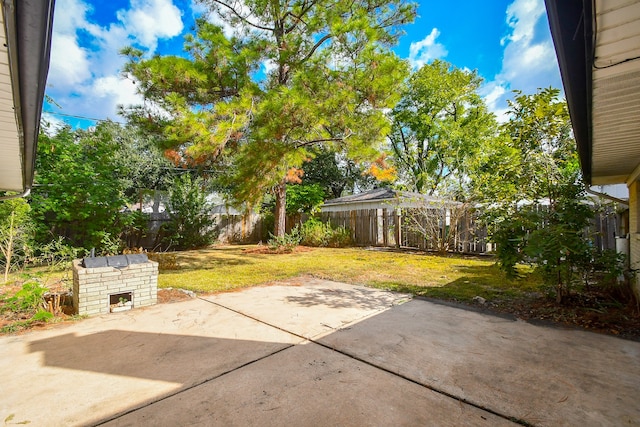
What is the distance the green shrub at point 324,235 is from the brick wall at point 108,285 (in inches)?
299

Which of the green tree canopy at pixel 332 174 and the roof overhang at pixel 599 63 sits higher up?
the green tree canopy at pixel 332 174

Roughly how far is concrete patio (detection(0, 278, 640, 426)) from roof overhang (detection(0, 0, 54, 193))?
1.75 metres

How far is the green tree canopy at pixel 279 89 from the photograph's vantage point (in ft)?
18.9

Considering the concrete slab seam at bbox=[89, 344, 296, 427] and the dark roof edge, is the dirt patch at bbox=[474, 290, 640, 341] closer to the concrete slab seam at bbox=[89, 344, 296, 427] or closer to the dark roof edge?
the dark roof edge

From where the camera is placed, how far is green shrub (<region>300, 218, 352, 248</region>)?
431 inches

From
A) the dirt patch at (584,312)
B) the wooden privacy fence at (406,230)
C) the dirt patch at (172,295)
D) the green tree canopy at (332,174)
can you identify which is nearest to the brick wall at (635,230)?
the dirt patch at (584,312)

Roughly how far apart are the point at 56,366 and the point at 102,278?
1.45 metres

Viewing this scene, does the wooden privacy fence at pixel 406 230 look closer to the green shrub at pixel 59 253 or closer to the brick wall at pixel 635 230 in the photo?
the brick wall at pixel 635 230

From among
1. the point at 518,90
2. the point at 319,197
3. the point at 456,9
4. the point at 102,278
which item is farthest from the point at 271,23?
the point at 102,278

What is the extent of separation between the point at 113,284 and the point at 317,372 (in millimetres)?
2987

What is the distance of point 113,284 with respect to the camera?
3.60m


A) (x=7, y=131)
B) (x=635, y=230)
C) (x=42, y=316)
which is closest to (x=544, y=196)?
(x=635, y=230)

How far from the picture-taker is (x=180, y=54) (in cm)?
729

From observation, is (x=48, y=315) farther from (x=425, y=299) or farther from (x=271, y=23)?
(x=271, y=23)
